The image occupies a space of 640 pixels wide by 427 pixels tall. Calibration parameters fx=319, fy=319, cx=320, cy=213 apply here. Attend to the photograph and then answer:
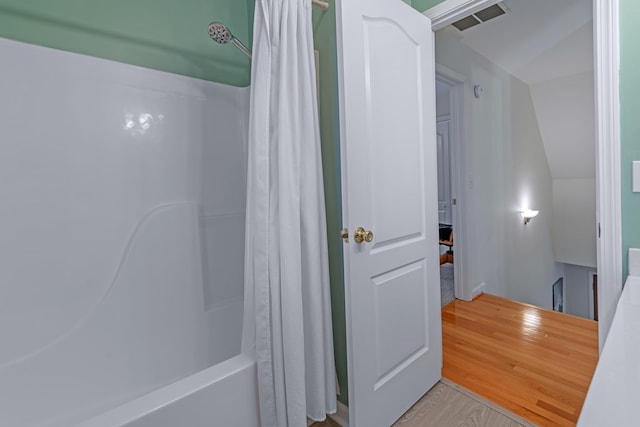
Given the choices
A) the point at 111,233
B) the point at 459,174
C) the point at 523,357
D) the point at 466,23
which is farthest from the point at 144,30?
the point at 523,357

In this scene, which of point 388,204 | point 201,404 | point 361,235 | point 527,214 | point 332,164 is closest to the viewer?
point 201,404

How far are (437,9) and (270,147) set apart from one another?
1.23 meters

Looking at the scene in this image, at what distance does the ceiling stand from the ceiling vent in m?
0.04

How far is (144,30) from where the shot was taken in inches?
63.6

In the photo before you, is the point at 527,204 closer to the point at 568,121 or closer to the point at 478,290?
the point at 568,121

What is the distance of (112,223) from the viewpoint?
5.07 feet

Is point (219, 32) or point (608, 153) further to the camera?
point (219, 32)

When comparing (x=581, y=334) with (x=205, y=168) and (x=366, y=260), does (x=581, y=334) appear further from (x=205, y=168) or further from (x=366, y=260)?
(x=205, y=168)

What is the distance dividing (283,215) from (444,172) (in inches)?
147

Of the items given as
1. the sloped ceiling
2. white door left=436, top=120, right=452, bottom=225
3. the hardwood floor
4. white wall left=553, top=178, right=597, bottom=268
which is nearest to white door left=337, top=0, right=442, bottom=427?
the hardwood floor

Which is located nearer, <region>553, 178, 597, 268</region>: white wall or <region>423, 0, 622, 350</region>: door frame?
<region>423, 0, 622, 350</region>: door frame

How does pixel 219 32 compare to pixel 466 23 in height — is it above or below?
below

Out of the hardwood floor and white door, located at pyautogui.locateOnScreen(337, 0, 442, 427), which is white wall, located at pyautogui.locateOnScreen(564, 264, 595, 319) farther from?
white door, located at pyautogui.locateOnScreen(337, 0, 442, 427)

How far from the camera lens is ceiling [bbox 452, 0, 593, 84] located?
7.84ft
